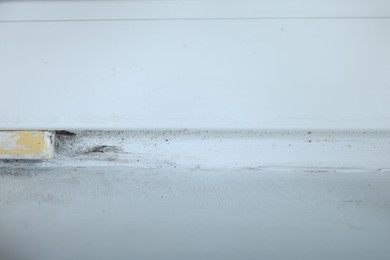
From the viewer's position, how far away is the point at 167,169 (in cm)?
97

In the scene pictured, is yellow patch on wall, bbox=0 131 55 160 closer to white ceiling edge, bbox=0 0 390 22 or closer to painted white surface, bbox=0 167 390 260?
painted white surface, bbox=0 167 390 260

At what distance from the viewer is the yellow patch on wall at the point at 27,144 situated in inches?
37.6

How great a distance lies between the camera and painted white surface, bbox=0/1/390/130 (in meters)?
0.88

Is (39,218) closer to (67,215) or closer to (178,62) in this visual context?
(67,215)

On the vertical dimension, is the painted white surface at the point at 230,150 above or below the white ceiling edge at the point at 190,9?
below

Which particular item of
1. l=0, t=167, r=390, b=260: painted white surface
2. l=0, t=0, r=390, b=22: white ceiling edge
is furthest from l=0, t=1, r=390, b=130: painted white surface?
l=0, t=167, r=390, b=260: painted white surface

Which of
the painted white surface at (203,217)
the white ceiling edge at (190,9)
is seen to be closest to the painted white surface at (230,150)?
the painted white surface at (203,217)

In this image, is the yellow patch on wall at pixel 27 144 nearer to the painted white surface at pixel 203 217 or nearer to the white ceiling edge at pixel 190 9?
the painted white surface at pixel 203 217

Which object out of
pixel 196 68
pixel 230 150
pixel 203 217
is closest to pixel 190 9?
pixel 196 68

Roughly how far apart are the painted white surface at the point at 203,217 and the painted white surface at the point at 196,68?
8.2 inches

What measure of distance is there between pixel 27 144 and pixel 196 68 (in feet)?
2.28

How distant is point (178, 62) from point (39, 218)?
79 centimetres

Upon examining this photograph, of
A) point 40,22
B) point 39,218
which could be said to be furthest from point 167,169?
point 40,22

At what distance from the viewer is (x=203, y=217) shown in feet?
3.04
